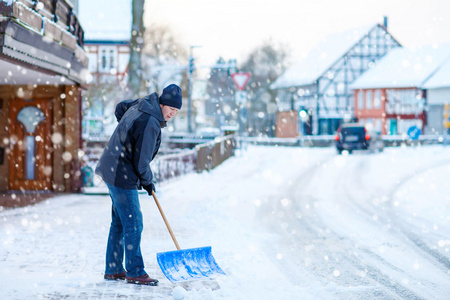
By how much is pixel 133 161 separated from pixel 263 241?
316 centimetres

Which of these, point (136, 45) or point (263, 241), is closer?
point (263, 241)

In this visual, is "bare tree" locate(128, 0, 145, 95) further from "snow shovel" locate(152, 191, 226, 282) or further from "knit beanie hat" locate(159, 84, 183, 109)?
"knit beanie hat" locate(159, 84, 183, 109)

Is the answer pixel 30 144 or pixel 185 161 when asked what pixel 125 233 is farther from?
pixel 185 161

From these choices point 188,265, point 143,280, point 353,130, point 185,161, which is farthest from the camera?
point 353,130

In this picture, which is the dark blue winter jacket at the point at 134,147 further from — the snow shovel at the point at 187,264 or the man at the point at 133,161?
the snow shovel at the point at 187,264

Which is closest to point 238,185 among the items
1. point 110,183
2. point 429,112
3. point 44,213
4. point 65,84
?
point 65,84

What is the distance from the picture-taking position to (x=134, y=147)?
16.0 feet

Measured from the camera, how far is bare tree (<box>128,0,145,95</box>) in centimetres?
2214

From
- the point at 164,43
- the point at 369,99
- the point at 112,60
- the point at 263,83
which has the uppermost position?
the point at 164,43

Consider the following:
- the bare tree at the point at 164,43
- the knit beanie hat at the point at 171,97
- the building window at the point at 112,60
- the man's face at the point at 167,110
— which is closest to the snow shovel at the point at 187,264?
the man's face at the point at 167,110

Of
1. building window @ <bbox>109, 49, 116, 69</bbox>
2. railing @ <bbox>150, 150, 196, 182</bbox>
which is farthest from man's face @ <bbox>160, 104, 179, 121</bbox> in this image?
building window @ <bbox>109, 49, 116, 69</bbox>

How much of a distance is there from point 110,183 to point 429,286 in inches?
126

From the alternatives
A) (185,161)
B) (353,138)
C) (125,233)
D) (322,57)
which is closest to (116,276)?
(125,233)

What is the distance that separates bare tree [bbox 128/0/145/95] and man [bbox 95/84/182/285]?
1737cm
